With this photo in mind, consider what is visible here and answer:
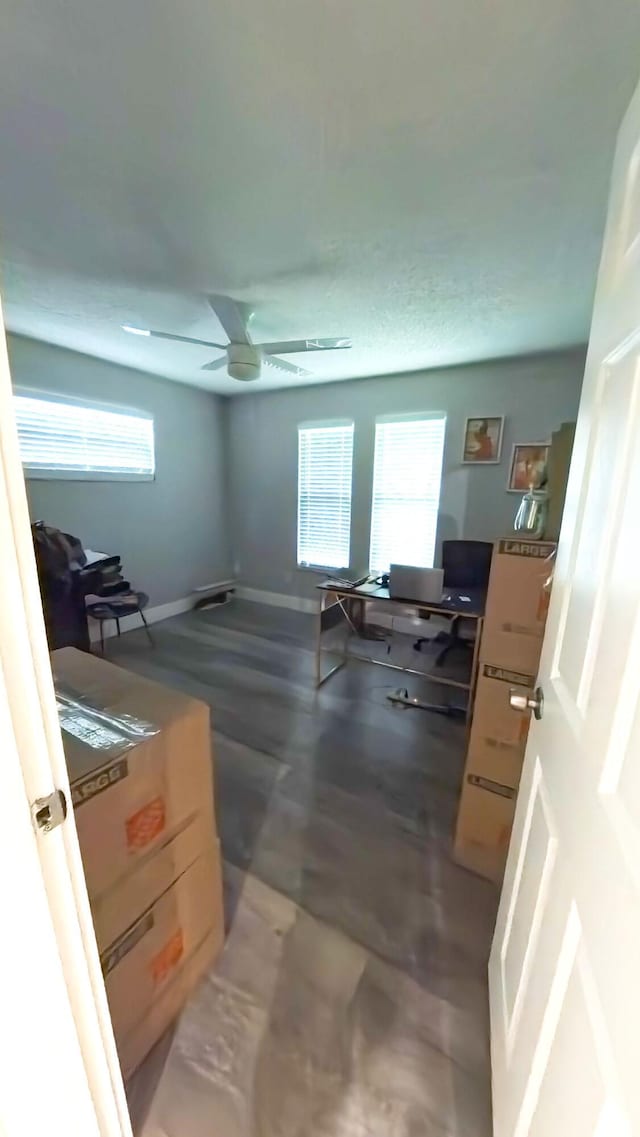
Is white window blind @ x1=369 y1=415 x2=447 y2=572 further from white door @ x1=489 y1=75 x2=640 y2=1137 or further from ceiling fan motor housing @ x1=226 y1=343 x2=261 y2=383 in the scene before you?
white door @ x1=489 y1=75 x2=640 y2=1137

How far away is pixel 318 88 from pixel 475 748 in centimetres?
208

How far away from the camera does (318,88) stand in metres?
1.12

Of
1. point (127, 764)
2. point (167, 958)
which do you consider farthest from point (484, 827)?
point (127, 764)

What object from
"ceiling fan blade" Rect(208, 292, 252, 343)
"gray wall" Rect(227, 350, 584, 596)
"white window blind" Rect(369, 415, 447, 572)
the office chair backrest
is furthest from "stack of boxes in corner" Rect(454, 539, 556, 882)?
"white window blind" Rect(369, 415, 447, 572)

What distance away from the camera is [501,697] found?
1.49m

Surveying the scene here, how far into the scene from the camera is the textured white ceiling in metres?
0.97

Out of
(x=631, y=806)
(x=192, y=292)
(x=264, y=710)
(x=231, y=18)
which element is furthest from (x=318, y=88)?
(x=264, y=710)

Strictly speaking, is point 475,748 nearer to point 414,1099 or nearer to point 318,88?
point 414,1099

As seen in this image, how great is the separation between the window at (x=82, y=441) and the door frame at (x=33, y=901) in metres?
3.16

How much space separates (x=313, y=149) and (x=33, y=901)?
1.93 metres

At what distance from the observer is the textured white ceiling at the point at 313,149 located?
38.3 inches

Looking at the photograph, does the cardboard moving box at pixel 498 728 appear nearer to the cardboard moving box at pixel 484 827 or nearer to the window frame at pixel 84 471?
the cardboard moving box at pixel 484 827

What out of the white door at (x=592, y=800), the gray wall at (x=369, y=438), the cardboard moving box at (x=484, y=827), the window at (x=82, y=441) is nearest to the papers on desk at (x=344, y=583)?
the gray wall at (x=369, y=438)

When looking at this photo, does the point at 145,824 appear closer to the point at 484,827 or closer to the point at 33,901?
the point at 33,901
